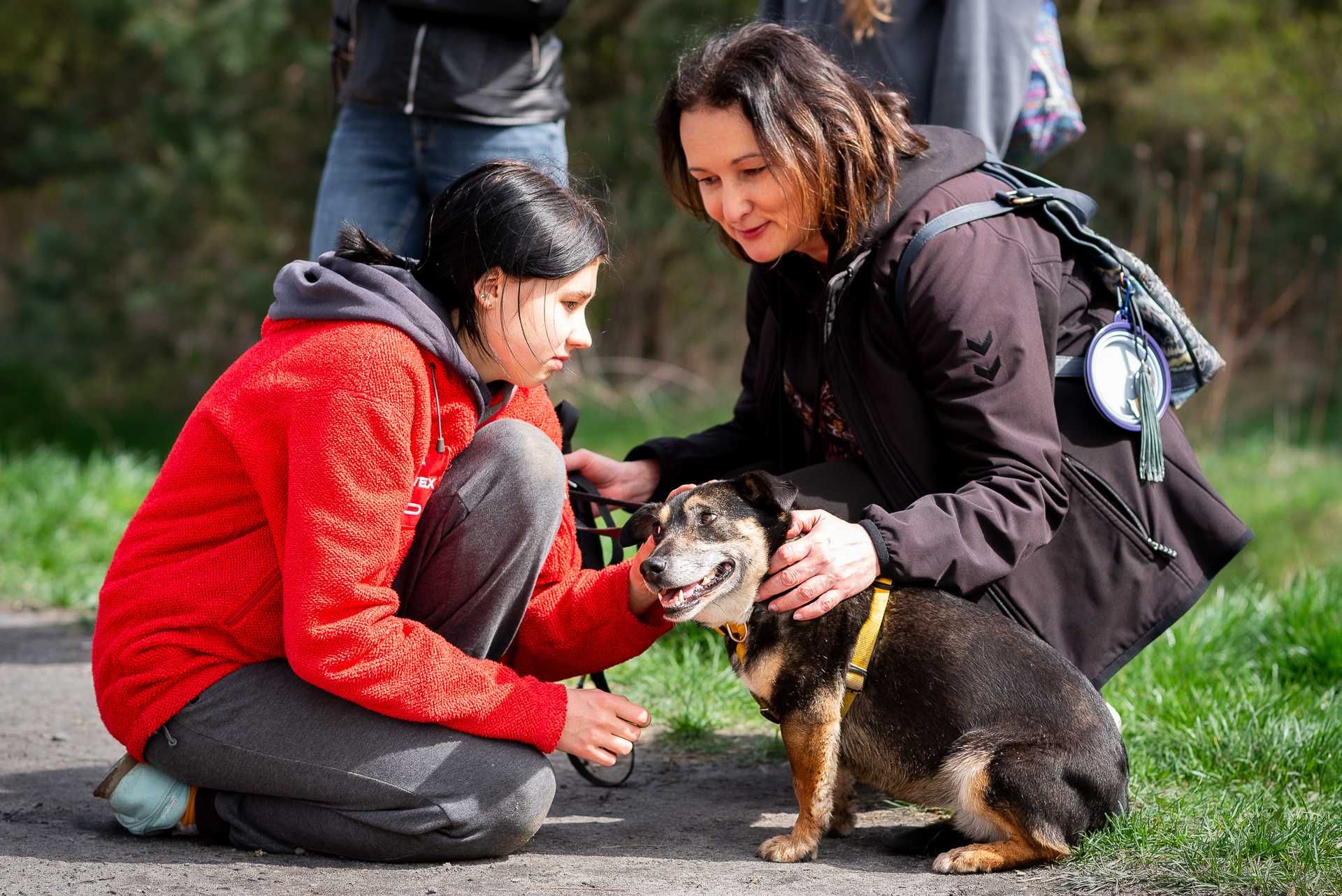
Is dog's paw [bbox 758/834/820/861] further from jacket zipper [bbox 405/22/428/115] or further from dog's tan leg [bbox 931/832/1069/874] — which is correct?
jacket zipper [bbox 405/22/428/115]

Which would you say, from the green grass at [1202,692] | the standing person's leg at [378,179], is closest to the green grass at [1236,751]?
the green grass at [1202,692]

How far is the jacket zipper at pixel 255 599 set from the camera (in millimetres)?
2600

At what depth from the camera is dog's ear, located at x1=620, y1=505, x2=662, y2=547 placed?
291cm

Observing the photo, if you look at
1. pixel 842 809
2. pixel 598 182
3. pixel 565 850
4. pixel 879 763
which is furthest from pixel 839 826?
pixel 598 182

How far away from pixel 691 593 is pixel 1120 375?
3.61 feet

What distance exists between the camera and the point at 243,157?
9359 mm

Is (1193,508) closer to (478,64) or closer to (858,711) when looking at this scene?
(858,711)

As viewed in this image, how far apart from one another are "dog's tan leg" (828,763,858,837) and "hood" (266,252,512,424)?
3.85ft

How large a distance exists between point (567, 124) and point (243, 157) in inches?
90.3

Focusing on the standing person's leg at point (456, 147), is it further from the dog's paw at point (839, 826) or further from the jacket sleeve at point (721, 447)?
Result: the dog's paw at point (839, 826)

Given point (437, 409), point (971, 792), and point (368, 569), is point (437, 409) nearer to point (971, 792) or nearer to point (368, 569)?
point (368, 569)

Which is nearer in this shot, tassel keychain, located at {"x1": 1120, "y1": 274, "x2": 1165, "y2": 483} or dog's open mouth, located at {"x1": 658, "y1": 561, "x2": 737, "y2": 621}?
dog's open mouth, located at {"x1": 658, "y1": 561, "x2": 737, "y2": 621}

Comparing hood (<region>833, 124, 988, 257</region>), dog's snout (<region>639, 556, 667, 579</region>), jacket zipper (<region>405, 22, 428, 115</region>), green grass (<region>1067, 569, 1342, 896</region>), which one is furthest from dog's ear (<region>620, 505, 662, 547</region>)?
jacket zipper (<region>405, 22, 428, 115</region>)

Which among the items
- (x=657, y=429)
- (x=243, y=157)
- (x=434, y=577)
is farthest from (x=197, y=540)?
(x=243, y=157)
